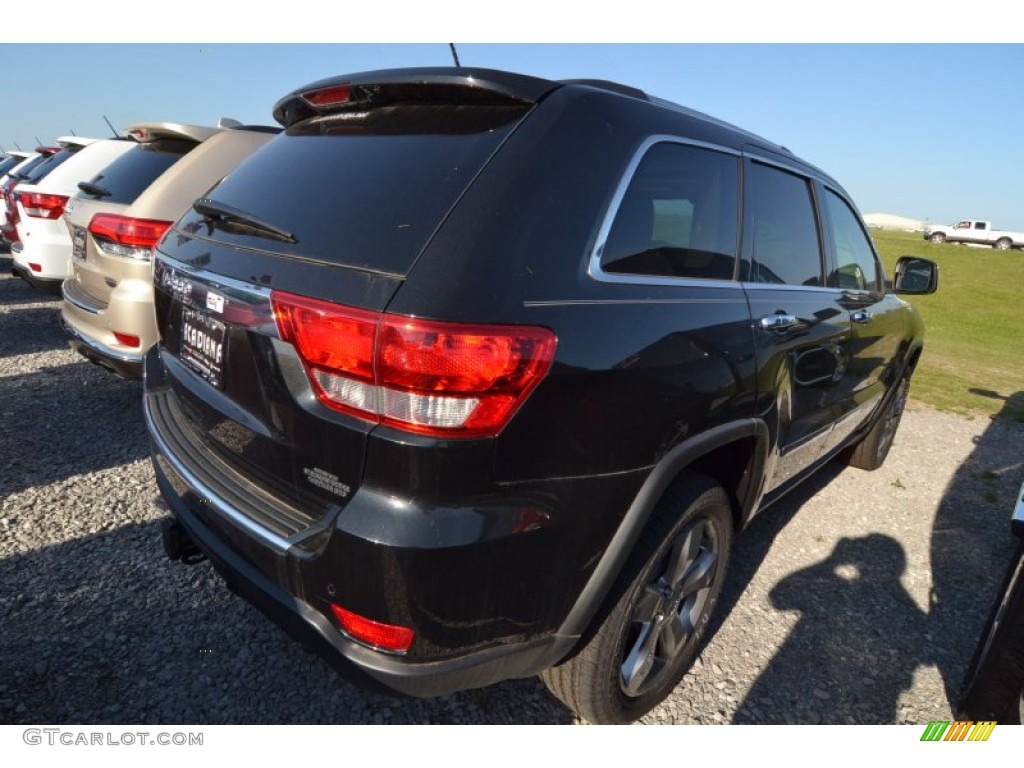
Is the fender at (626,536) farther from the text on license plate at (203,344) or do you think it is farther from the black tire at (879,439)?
the black tire at (879,439)

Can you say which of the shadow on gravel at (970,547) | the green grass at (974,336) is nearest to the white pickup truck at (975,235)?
the green grass at (974,336)

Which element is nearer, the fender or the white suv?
the fender

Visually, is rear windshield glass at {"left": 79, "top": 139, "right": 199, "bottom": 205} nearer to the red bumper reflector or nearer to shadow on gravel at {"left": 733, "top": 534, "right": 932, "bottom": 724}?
the red bumper reflector

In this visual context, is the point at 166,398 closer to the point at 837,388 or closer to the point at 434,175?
the point at 434,175

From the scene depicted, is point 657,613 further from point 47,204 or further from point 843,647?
point 47,204

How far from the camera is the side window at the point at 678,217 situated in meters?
1.65

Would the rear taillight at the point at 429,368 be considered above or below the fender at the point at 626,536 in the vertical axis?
above

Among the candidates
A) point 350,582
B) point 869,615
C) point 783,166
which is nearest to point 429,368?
point 350,582

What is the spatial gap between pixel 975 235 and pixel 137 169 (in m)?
51.3

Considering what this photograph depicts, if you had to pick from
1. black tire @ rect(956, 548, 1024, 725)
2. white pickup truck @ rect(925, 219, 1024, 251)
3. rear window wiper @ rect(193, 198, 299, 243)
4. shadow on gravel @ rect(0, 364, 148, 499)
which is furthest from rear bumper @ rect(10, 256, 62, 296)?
white pickup truck @ rect(925, 219, 1024, 251)

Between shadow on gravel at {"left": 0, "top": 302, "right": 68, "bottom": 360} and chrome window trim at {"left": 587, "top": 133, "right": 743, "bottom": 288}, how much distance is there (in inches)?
225

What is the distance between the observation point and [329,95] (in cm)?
191

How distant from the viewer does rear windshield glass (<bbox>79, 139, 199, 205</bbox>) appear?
4191mm

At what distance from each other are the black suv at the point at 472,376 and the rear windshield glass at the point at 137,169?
8.72 ft
